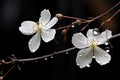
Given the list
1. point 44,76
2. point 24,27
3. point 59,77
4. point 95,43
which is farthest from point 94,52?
point 44,76

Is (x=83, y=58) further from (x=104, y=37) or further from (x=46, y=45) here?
(x=46, y=45)

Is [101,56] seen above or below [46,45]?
below

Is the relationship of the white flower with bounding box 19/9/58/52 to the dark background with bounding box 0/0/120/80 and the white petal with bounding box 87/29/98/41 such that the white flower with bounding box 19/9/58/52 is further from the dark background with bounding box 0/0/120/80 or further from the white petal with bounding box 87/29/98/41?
the dark background with bounding box 0/0/120/80

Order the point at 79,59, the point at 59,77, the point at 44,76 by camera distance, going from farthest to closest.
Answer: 1. the point at 44,76
2. the point at 59,77
3. the point at 79,59

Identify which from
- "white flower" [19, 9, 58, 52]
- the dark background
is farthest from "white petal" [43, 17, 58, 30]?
the dark background

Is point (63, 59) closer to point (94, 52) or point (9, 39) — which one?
point (9, 39)

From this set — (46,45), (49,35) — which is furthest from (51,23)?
(46,45)
